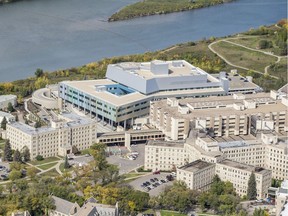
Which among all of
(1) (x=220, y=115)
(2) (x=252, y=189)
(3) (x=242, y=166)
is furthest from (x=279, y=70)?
(2) (x=252, y=189)

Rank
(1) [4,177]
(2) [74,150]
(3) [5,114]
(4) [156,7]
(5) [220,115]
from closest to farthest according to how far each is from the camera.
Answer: (1) [4,177] < (2) [74,150] < (5) [220,115] < (3) [5,114] < (4) [156,7]

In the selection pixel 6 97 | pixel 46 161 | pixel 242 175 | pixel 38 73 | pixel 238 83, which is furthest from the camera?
pixel 38 73

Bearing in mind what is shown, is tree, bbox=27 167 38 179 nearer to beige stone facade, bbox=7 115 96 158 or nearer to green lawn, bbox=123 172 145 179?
beige stone facade, bbox=7 115 96 158

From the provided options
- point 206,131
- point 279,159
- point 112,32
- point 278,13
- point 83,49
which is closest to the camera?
point 279,159

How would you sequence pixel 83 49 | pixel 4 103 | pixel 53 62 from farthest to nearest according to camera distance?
pixel 83 49 → pixel 53 62 → pixel 4 103

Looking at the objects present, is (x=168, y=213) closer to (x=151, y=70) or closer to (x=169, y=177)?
(x=169, y=177)

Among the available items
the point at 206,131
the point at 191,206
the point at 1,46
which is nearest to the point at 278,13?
the point at 1,46

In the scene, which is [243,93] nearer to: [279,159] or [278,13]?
[279,159]
